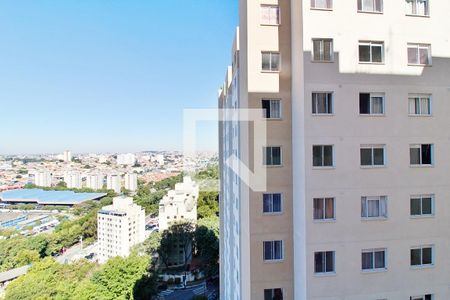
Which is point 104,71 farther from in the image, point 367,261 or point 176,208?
point 367,261

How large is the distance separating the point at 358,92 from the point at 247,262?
4142 mm

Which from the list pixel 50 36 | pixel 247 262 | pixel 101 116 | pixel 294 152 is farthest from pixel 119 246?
pixel 294 152

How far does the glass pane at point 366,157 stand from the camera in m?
4.61

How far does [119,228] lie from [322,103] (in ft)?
75.5

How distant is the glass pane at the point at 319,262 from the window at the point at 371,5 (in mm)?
4783

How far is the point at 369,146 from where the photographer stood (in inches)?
182

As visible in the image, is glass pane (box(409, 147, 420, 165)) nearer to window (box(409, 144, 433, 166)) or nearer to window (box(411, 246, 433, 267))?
window (box(409, 144, 433, 166))

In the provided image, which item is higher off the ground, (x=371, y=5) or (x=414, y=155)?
(x=371, y=5)

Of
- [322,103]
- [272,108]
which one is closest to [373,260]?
[322,103]

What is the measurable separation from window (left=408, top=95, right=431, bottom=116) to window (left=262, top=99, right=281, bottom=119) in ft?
8.38

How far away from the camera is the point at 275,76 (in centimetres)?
509

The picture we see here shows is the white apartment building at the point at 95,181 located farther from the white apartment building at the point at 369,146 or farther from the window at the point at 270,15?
the window at the point at 270,15

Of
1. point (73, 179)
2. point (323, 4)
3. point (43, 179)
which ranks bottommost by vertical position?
point (73, 179)

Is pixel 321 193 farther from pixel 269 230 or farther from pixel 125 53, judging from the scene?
pixel 125 53
